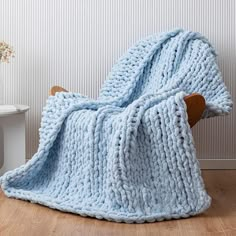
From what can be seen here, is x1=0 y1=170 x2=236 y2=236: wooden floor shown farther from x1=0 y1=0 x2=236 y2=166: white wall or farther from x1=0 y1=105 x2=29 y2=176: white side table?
x1=0 y1=0 x2=236 y2=166: white wall

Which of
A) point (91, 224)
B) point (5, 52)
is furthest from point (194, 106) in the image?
point (5, 52)

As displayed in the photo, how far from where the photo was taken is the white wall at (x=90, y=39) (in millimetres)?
3635

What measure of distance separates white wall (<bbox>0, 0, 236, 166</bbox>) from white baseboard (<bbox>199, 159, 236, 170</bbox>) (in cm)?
2

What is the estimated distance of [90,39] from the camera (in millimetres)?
3670

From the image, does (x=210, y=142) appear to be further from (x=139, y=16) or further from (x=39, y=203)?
(x=39, y=203)

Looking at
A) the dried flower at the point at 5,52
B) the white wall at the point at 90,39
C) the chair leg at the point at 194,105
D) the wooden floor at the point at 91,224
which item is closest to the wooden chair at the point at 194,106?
the chair leg at the point at 194,105

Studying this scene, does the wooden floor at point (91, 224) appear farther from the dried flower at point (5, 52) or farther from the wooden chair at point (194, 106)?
the dried flower at point (5, 52)

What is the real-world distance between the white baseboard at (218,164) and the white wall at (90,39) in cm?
2

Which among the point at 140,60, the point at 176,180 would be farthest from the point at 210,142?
the point at 176,180

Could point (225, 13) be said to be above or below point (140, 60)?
above

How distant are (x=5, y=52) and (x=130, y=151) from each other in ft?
3.89

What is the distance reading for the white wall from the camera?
3635 mm

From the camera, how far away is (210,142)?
3.72 m

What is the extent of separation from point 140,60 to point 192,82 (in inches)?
13.9
